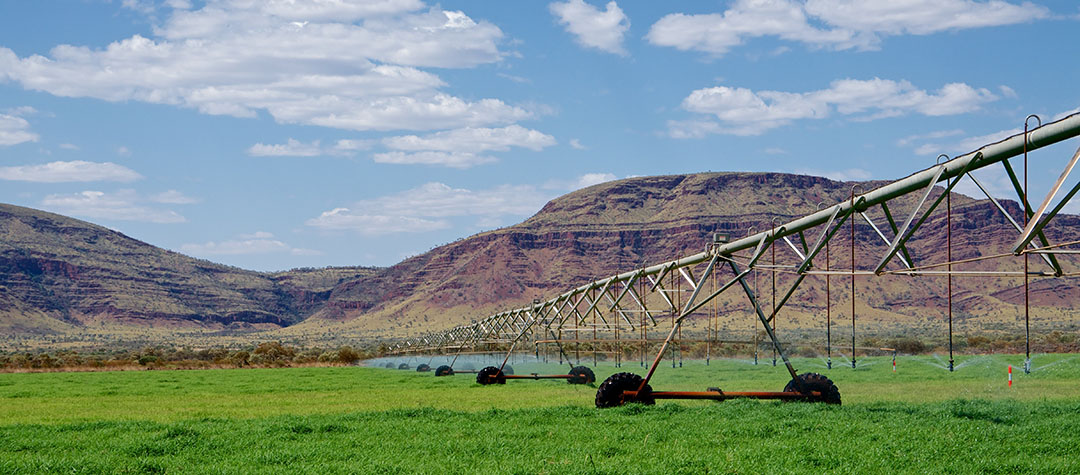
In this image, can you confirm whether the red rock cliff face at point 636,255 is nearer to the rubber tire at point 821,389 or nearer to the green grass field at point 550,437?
the rubber tire at point 821,389

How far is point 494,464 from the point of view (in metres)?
15.3

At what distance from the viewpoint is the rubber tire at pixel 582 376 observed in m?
38.4

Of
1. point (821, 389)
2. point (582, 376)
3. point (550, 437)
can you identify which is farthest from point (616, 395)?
point (582, 376)

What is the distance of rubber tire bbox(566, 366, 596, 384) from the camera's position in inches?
1512

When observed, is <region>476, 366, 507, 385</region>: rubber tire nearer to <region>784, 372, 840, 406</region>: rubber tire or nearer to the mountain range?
<region>784, 372, 840, 406</region>: rubber tire

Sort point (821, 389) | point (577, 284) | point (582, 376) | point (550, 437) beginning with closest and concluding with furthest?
point (550, 437), point (821, 389), point (582, 376), point (577, 284)

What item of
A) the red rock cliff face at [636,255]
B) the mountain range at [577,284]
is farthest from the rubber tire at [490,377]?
the red rock cliff face at [636,255]

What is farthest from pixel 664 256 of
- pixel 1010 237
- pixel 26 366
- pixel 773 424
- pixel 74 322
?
pixel 773 424

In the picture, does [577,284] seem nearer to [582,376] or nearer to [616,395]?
[582,376]

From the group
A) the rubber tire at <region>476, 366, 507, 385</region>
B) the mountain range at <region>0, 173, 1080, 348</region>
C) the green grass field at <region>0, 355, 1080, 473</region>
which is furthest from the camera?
the mountain range at <region>0, 173, 1080, 348</region>

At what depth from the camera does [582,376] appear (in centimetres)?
3853

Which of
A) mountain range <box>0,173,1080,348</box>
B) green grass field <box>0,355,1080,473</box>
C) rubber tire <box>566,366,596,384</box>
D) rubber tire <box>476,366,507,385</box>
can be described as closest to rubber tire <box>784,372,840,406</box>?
green grass field <box>0,355,1080,473</box>

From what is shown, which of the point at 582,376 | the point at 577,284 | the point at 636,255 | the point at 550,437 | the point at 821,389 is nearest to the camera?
the point at 550,437

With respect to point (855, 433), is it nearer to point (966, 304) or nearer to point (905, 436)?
point (905, 436)
